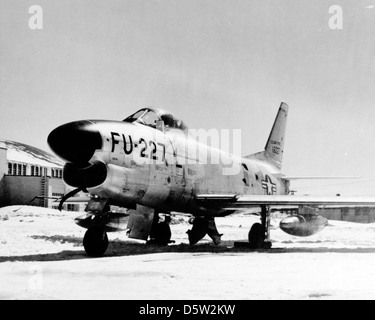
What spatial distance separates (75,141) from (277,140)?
13719 mm

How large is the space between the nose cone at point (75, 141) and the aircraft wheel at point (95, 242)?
1684mm

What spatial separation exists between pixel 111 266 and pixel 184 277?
187 centimetres

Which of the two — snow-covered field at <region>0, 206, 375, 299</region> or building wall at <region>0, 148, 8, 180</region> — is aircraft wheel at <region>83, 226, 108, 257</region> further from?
building wall at <region>0, 148, 8, 180</region>

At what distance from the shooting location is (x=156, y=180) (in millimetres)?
12039

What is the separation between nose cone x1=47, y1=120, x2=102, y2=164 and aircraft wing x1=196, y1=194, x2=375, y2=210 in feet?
15.9

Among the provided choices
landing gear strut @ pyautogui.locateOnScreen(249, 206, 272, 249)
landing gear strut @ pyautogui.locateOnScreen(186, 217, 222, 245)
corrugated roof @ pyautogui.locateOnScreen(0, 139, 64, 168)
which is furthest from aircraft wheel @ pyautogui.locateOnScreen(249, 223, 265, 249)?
corrugated roof @ pyautogui.locateOnScreen(0, 139, 64, 168)

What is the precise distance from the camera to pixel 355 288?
5.93 m

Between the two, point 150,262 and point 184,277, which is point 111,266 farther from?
point 184,277

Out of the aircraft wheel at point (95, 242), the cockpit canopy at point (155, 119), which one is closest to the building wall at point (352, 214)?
the cockpit canopy at point (155, 119)

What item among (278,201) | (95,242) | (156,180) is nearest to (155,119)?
(156,180)

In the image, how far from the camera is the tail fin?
830 inches

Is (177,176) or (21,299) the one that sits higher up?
(177,176)
